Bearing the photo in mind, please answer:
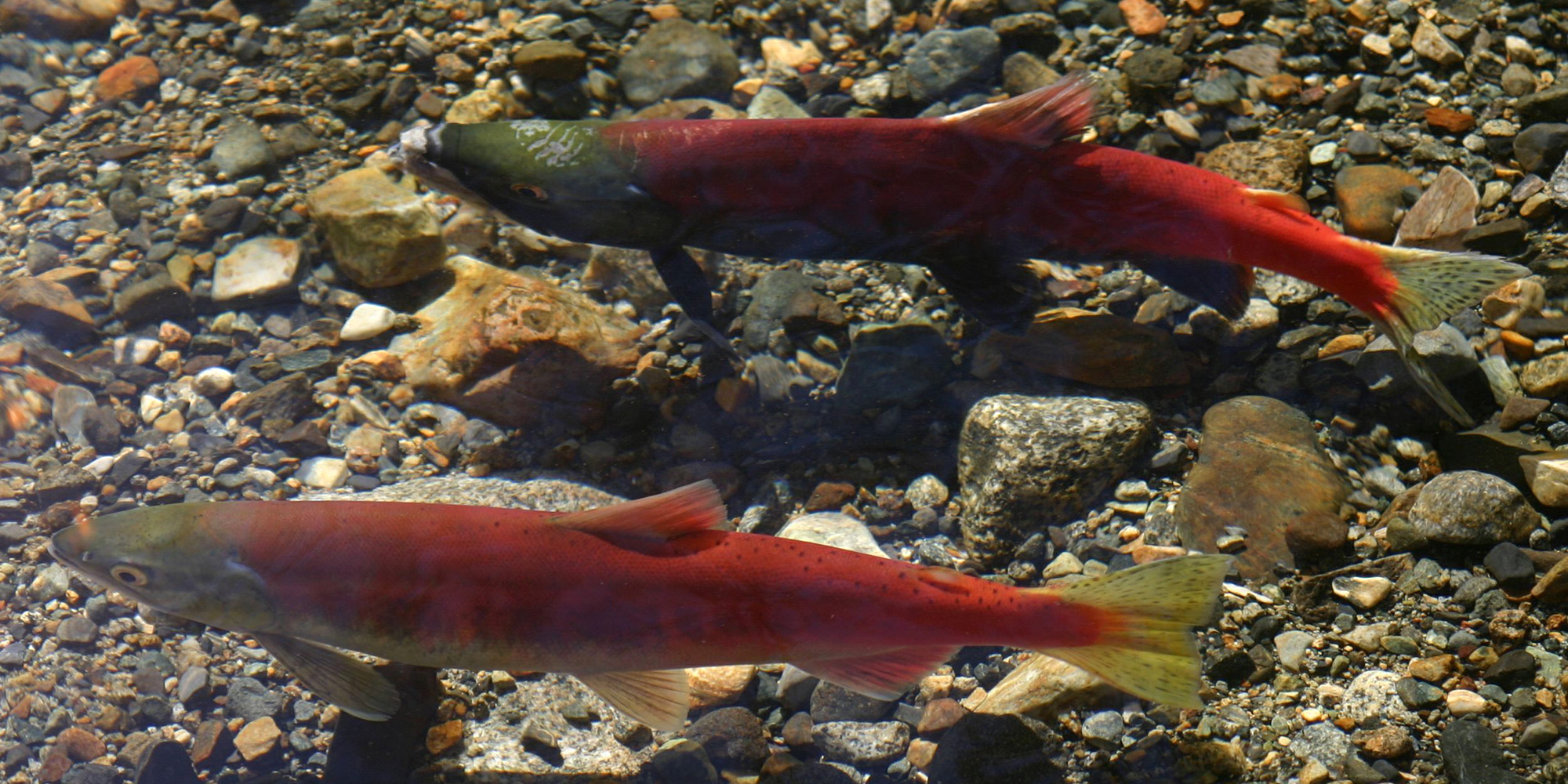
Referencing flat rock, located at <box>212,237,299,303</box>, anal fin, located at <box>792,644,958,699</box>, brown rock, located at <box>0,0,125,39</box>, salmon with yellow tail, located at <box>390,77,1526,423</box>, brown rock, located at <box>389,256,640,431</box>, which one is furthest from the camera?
brown rock, located at <box>0,0,125,39</box>

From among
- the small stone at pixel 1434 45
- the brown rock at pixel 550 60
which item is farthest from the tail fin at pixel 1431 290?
the brown rock at pixel 550 60

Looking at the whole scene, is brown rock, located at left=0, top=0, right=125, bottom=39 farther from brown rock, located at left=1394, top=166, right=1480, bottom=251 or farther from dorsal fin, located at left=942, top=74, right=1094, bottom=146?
brown rock, located at left=1394, top=166, right=1480, bottom=251

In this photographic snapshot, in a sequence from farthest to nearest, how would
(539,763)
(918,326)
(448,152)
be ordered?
1. (918,326)
2. (448,152)
3. (539,763)

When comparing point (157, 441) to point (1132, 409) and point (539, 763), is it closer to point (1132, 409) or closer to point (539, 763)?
point (539, 763)

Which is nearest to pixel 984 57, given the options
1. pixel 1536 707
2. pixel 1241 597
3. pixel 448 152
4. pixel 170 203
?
pixel 448 152

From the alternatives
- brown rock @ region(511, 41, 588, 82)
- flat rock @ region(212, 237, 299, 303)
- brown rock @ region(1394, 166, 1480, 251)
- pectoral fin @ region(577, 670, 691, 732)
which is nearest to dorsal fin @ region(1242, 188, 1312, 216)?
brown rock @ region(1394, 166, 1480, 251)

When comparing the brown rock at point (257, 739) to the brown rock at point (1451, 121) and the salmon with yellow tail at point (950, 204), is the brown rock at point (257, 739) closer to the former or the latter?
the salmon with yellow tail at point (950, 204)
